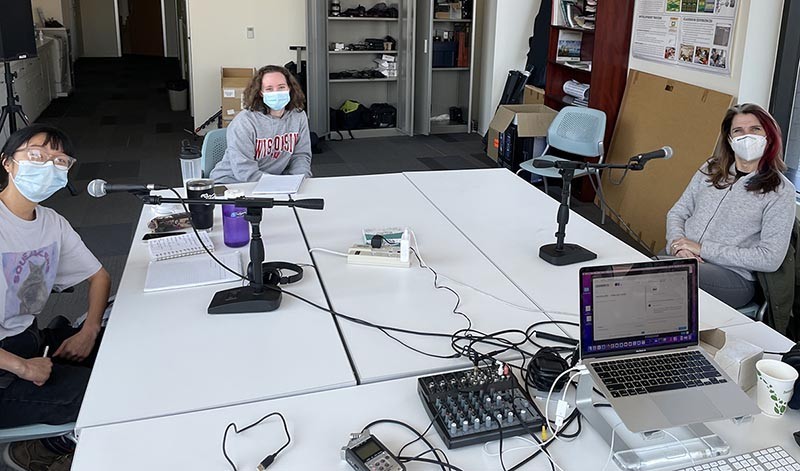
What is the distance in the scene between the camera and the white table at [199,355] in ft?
5.04

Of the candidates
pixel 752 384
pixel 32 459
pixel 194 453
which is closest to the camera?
pixel 194 453

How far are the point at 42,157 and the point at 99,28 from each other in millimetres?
13519

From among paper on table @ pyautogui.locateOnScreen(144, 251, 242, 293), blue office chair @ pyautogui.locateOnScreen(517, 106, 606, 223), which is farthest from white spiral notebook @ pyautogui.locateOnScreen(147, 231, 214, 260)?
blue office chair @ pyautogui.locateOnScreen(517, 106, 606, 223)

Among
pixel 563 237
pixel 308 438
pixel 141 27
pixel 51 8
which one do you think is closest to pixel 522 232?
pixel 563 237

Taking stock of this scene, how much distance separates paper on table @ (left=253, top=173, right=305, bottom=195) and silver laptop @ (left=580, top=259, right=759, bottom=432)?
1762 millimetres

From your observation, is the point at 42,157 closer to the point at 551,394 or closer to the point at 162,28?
the point at 551,394

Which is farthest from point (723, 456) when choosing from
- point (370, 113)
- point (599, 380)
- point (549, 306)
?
point (370, 113)

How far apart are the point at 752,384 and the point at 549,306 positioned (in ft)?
1.94

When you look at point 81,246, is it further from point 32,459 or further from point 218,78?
point 218,78

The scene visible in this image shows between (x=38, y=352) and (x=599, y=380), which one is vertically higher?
(x=599, y=380)

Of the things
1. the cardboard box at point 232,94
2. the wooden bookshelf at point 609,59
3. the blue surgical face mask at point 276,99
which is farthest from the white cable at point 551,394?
the cardboard box at point 232,94

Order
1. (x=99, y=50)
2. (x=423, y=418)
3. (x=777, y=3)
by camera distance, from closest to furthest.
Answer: (x=423, y=418), (x=777, y=3), (x=99, y=50)

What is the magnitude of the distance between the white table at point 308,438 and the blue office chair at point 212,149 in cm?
215

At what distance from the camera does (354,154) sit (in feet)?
22.2
